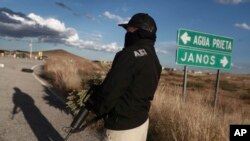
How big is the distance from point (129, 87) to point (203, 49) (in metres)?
8.84

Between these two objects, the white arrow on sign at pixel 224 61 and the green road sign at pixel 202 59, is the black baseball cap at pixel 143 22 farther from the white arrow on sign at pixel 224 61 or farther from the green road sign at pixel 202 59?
the white arrow on sign at pixel 224 61

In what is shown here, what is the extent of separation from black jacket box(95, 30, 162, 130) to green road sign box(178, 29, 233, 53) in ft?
24.7

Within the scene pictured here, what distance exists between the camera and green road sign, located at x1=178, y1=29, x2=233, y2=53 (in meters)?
12.3

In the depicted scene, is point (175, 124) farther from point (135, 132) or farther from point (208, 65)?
point (208, 65)

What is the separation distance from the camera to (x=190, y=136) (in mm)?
7832

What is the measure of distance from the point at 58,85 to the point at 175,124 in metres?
11.8

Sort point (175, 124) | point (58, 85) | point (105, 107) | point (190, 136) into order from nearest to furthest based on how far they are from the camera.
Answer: point (105, 107) < point (190, 136) < point (175, 124) < point (58, 85)

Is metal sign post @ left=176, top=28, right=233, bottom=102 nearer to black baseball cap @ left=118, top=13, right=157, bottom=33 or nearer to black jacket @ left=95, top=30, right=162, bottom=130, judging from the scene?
black baseball cap @ left=118, top=13, right=157, bottom=33

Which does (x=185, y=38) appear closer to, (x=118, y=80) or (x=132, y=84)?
(x=132, y=84)

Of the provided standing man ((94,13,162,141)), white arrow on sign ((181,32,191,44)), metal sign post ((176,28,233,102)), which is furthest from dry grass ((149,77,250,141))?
standing man ((94,13,162,141))

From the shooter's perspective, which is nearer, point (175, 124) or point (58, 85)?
point (175, 124)

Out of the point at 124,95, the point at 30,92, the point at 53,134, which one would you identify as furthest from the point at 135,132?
the point at 30,92

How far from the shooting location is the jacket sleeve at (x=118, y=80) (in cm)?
441

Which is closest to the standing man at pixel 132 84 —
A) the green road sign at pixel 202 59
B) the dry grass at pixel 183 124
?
the dry grass at pixel 183 124
